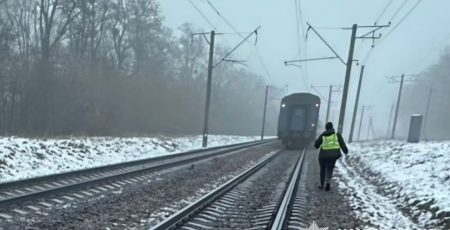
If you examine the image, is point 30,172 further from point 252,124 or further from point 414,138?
point 252,124

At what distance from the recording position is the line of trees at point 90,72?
2734cm

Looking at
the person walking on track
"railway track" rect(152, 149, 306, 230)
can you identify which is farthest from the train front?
the person walking on track

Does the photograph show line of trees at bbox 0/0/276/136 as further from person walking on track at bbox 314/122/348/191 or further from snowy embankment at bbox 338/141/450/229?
snowy embankment at bbox 338/141/450/229

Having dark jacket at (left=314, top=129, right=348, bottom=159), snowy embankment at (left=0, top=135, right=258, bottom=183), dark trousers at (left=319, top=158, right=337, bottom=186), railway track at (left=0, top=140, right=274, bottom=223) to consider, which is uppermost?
dark jacket at (left=314, top=129, right=348, bottom=159)

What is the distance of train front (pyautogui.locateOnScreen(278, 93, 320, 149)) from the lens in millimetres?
29516

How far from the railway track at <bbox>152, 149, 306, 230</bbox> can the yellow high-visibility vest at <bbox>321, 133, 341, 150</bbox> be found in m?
1.48

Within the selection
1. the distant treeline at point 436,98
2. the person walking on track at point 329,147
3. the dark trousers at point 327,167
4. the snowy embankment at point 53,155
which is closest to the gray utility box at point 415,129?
the dark trousers at point 327,167

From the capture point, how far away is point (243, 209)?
7.98 metres

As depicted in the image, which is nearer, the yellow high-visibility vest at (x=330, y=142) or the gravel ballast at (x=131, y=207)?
the gravel ballast at (x=131, y=207)

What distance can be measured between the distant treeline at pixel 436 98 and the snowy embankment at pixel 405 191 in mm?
52632

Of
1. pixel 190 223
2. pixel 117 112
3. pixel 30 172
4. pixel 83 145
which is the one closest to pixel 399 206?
pixel 190 223

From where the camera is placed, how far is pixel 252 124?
82.9 m

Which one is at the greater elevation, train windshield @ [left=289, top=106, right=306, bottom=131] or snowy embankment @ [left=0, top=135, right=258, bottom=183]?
train windshield @ [left=289, top=106, right=306, bottom=131]

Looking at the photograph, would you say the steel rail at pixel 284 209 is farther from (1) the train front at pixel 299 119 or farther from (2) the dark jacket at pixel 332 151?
(1) the train front at pixel 299 119
